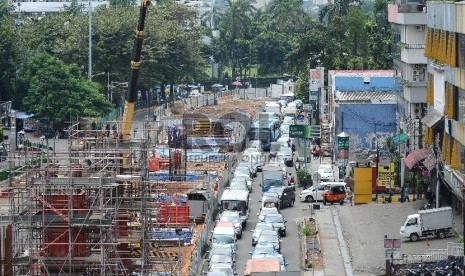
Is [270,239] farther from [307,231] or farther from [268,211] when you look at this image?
[268,211]

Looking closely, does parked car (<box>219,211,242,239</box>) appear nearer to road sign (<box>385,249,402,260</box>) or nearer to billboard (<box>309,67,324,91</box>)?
road sign (<box>385,249,402,260</box>)

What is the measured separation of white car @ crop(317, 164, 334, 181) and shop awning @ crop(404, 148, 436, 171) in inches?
259

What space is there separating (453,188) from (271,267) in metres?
11.4

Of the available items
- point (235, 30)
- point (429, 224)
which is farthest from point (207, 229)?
point (235, 30)

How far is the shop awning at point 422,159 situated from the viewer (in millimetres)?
57719

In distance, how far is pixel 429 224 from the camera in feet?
167

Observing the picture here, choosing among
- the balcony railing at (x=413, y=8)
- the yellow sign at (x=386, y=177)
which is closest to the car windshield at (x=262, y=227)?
the yellow sign at (x=386, y=177)

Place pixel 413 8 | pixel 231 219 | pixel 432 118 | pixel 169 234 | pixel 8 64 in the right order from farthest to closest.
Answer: pixel 8 64 → pixel 413 8 → pixel 432 118 → pixel 231 219 → pixel 169 234

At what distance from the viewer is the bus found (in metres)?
87.8

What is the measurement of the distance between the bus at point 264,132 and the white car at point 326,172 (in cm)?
1624

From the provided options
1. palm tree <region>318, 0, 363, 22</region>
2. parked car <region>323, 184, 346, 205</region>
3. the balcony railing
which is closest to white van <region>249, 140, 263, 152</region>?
the balcony railing

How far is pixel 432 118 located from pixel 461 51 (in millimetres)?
7916

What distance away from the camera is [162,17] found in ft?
400

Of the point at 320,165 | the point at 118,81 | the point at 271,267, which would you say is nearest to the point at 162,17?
the point at 118,81
